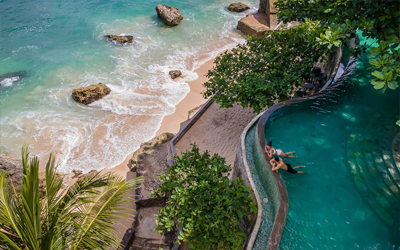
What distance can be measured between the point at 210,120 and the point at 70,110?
9157mm

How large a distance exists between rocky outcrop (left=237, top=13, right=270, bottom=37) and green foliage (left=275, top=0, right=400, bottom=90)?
1381cm

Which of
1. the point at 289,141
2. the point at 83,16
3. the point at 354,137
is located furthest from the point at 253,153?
the point at 83,16

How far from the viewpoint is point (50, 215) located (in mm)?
5129

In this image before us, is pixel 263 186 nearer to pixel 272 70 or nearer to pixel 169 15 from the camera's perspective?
pixel 272 70

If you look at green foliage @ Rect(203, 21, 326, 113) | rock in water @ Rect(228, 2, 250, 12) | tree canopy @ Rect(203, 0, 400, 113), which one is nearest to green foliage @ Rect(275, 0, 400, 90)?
tree canopy @ Rect(203, 0, 400, 113)

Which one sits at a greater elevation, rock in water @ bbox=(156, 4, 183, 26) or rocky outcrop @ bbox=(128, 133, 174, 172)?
rock in water @ bbox=(156, 4, 183, 26)

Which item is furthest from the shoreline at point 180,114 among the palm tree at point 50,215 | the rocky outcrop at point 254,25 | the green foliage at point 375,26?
the rocky outcrop at point 254,25

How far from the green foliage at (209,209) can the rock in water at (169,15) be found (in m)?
20.6

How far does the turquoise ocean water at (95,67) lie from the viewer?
15148mm

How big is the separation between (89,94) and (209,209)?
499 inches

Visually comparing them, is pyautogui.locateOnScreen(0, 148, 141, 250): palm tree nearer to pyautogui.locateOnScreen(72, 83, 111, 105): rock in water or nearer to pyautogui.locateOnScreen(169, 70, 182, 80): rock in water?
pyautogui.locateOnScreen(72, 83, 111, 105): rock in water

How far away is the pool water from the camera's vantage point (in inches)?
259

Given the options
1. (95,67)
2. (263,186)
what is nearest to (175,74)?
(95,67)

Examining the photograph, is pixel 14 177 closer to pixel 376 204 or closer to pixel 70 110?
pixel 70 110
